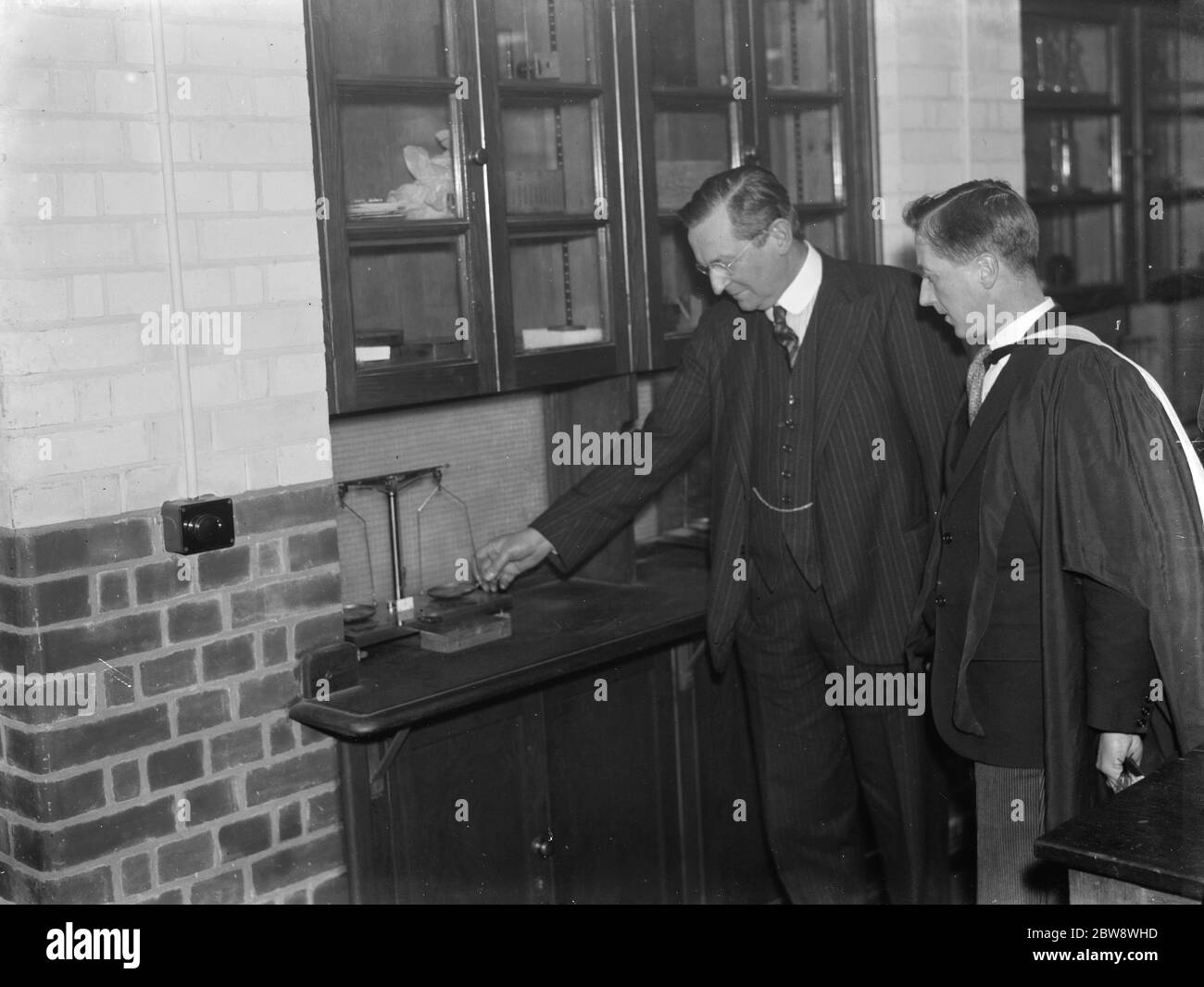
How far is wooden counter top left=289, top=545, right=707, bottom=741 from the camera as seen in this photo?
2873mm

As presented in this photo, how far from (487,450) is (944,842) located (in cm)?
151

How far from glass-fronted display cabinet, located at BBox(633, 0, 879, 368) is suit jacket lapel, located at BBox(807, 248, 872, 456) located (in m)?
0.62

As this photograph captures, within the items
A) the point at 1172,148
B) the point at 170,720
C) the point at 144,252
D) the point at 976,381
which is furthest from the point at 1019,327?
the point at 1172,148

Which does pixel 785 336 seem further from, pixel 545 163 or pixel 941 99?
pixel 941 99

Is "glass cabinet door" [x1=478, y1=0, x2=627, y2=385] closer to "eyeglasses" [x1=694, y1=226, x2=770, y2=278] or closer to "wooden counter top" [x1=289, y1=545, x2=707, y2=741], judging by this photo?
"eyeglasses" [x1=694, y1=226, x2=770, y2=278]

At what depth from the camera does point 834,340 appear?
10.6 feet

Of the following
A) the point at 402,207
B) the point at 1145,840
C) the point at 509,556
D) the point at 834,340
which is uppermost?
the point at 402,207

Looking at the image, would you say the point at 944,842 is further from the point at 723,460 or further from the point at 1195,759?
the point at 1195,759

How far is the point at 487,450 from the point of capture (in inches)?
153

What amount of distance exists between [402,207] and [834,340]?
985mm

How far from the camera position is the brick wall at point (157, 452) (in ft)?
8.33

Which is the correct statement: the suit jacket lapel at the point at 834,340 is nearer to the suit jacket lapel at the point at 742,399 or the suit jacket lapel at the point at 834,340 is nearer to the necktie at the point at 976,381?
the suit jacket lapel at the point at 742,399

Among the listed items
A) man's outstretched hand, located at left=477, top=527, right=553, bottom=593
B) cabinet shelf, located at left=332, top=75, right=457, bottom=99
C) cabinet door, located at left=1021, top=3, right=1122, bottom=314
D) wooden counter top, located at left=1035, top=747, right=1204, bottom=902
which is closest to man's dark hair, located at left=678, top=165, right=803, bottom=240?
cabinet shelf, located at left=332, top=75, right=457, bottom=99
